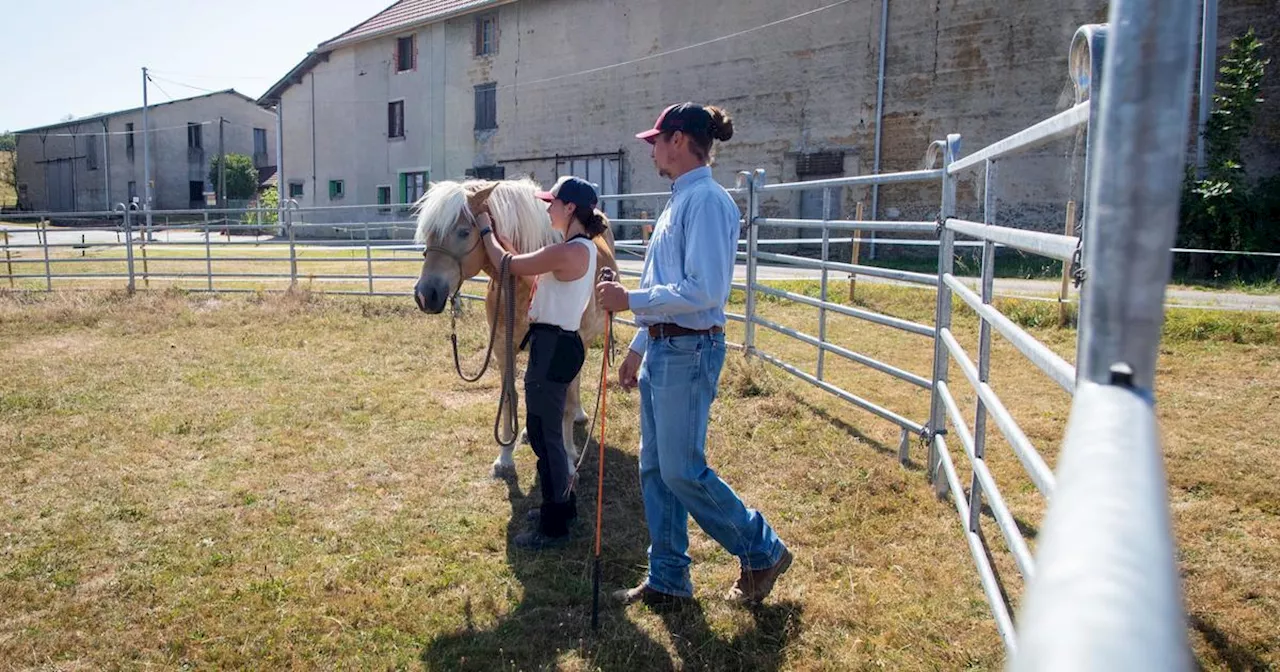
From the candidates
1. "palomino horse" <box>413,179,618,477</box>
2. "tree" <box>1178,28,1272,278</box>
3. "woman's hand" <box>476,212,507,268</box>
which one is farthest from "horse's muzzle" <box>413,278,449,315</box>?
"tree" <box>1178,28,1272,278</box>

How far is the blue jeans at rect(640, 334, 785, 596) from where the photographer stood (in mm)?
2941

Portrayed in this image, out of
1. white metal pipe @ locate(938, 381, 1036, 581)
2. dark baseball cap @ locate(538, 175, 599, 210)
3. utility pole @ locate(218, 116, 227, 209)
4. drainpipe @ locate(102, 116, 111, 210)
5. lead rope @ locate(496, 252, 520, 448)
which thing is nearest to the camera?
white metal pipe @ locate(938, 381, 1036, 581)

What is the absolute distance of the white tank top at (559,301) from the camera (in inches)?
146

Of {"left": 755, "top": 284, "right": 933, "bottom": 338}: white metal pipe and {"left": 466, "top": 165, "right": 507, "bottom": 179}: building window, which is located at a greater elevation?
{"left": 466, "top": 165, "right": 507, "bottom": 179}: building window

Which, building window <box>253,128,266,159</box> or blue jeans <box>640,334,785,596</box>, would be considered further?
building window <box>253,128,266,159</box>

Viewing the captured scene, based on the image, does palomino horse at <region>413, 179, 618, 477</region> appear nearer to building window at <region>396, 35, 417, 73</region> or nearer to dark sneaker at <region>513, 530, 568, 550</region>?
dark sneaker at <region>513, 530, 568, 550</region>

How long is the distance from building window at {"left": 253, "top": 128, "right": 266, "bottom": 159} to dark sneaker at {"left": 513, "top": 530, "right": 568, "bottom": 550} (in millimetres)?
47616

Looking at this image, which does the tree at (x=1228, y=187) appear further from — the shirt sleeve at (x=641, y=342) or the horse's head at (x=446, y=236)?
the shirt sleeve at (x=641, y=342)

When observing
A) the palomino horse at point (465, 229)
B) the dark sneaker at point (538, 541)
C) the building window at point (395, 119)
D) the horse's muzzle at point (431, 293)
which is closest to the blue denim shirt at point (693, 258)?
the dark sneaker at point (538, 541)

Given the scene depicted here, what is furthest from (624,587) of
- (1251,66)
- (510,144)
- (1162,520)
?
(510,144)

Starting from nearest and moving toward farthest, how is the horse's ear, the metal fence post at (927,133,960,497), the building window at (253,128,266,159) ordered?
the metal fence post at (927,133,960,497), the horse's ear, the building window at (253,128,266,159)

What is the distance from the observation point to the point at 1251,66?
13.3 meters

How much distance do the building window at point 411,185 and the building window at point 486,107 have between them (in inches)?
125

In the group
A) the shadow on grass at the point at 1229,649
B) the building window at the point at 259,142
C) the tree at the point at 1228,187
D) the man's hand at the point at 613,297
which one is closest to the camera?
the shadow on grass at the point at 1229,649
